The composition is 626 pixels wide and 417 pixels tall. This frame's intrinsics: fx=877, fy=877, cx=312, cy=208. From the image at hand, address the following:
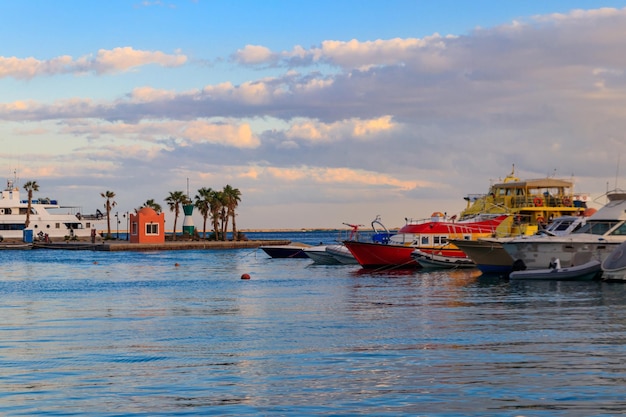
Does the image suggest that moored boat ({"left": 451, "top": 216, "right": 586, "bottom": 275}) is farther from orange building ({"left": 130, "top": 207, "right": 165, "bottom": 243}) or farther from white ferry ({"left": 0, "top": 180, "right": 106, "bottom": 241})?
white ferry ({"left": 0, "top": 180, "right": 106, "bottom": 241})

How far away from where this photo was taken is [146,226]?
4658 inches

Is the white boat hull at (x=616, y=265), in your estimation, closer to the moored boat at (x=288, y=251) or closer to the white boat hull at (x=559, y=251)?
the white boat hull at (x=559, y=251)

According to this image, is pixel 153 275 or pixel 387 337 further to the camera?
pixel 153 275

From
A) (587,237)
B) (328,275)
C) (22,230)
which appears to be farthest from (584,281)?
(22,230)

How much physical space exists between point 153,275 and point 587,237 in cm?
2957

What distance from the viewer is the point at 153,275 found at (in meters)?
61.4

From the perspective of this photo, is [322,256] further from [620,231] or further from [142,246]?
[142,246]

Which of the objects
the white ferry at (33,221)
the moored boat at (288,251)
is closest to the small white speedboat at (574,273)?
the moored boat at (288,251)

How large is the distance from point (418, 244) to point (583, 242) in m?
16.9

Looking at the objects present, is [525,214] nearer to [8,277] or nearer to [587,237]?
[587,237]

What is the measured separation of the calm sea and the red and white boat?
19.8 meters

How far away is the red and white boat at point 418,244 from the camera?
62062mm

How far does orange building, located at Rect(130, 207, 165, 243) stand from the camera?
117 meters

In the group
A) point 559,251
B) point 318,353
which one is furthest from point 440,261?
point 318,353
